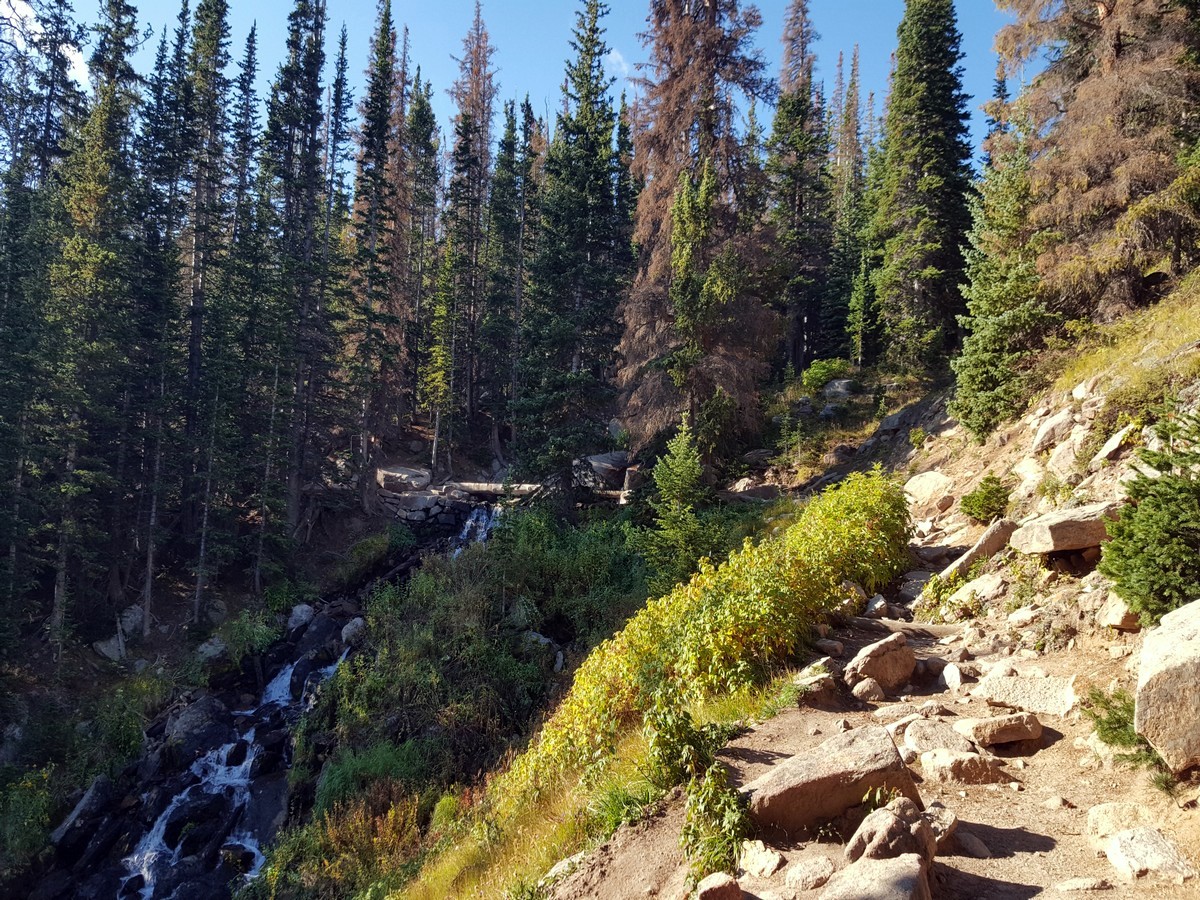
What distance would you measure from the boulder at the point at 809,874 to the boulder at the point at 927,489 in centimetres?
1076

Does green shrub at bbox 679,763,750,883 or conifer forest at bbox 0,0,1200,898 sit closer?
green shrub at bbox 679,763,750,883

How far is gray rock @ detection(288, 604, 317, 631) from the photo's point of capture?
65.3 feet

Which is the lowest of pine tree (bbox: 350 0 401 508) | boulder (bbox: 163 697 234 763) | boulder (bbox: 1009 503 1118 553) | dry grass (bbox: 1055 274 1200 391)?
boulder (bbox: 163 697 234 763)

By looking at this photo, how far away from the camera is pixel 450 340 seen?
33.6 meters

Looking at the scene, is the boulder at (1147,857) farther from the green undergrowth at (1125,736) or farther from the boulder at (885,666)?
the boulder at (885,666)

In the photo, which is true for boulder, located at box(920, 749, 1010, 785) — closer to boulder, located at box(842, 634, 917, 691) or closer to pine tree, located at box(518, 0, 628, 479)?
boulder, located at box(842, 634, 917, 691)

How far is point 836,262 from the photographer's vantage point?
32.8 meters

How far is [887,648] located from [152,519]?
21.8 meters

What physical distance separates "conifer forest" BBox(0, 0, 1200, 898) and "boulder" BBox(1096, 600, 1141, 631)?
8.01 metres

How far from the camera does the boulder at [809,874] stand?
3.84 m

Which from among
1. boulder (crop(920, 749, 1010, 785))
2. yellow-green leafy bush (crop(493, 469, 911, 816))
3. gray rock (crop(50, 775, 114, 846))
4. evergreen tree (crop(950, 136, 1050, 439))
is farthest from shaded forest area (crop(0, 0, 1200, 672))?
boulder (crop(920, 749, 1010, 785))

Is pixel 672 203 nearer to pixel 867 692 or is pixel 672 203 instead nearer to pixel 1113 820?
pixel 867 692

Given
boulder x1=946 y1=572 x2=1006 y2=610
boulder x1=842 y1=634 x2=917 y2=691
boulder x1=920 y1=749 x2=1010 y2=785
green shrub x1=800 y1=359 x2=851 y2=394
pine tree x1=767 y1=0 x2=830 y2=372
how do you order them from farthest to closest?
pine tree x1=767 y1=0 x2=830 y2=372, green shrub x1=800 y1=359 x2=851 y2=394, boulder x1=946 y1=572 x2=1006 y2=610, boulder x1=842 y1=634 x2=917 y2=691, boulder x1=920 y1=749 x2=1010 y2=785

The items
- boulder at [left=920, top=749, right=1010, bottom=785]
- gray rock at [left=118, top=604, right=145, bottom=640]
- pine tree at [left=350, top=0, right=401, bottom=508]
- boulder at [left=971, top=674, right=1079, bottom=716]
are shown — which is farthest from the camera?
pine tree at [left=350, top=0, right=401, bottom=508]
